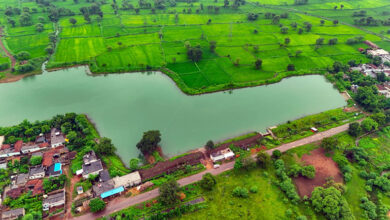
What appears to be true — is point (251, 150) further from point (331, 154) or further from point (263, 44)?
point (263, 44)

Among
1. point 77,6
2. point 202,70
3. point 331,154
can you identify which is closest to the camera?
point 331,154

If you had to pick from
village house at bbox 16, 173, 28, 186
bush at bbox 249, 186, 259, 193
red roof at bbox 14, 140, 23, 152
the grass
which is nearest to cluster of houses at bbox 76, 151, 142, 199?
village house at bbox 16, 173, 28, 186

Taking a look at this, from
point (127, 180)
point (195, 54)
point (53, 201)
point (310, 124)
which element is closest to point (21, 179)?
point (53, 201)

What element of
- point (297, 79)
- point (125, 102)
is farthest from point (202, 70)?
point (297, 79)

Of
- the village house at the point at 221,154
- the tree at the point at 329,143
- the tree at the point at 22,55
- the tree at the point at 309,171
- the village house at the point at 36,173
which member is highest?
the tree at the point at 22,55

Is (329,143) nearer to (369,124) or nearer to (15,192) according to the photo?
(369,124)

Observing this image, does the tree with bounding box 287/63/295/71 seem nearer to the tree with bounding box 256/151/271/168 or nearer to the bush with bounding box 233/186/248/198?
the tree with bounding box 256/151/271/168

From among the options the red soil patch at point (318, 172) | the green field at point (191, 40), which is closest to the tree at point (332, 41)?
the green field at point (191, 40)

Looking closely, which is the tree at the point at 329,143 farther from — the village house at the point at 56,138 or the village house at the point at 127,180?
the village house at the point at 56,138
